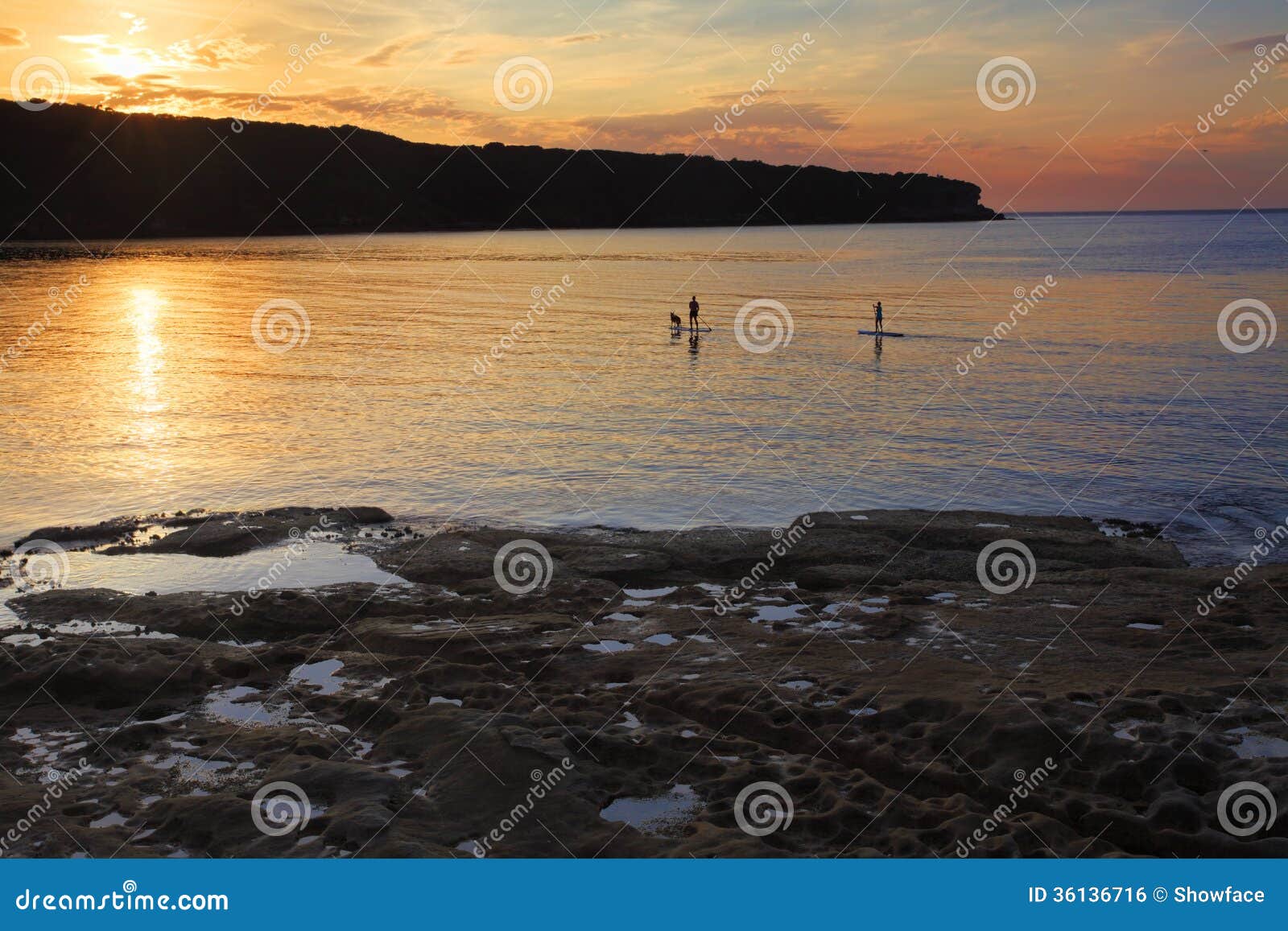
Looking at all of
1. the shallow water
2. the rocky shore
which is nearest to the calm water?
the shallow water

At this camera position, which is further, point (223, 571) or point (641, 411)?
point (641, 411)

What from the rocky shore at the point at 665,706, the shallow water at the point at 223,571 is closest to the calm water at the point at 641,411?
the shallow water at the point at 223,571

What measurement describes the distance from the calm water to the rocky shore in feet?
14.8

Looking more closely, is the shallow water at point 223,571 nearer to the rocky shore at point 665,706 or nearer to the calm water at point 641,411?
the rocky shore at point 665,706

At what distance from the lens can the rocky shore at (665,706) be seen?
360 inches

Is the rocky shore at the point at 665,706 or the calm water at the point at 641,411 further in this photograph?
the calm water at the point at 641,411

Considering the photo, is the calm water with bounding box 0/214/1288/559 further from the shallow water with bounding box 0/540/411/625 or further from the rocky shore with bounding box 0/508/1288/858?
the rocky shore with bounding box 0/508/1288/858

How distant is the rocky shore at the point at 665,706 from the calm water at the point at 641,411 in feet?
14.8

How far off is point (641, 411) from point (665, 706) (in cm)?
2317

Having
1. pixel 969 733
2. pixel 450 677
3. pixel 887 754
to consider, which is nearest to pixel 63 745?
pixel 450 677

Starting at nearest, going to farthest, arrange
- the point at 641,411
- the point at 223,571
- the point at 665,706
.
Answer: the point at 665,706, the point at 223,571, the point at 641,411

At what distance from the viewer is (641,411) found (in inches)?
1361

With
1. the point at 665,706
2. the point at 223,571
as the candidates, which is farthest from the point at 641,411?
the point at 665,706

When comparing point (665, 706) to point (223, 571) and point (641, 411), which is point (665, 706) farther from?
point (641, 411)
